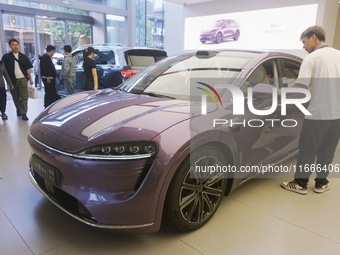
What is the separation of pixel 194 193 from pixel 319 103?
1388 mm

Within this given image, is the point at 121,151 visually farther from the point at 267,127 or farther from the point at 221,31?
the point at 221,31

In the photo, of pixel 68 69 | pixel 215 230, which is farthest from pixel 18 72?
pixel 215 230

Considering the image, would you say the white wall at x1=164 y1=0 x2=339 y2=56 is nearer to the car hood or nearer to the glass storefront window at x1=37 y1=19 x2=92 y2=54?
the glass storefront window at x1=37 y1=19 x2=92 y2=54

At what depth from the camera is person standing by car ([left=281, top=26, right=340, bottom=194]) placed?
2377 millimetres

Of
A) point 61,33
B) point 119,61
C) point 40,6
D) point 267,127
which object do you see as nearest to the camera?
point 267,127

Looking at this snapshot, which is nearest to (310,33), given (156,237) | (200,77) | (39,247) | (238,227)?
(200,77)

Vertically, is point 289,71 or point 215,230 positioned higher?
point 289,71

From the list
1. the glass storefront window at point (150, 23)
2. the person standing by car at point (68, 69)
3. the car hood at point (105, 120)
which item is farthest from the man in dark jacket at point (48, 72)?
the glass storefront window at point (150, 23)

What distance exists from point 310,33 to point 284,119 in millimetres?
771

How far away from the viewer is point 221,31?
973 cm

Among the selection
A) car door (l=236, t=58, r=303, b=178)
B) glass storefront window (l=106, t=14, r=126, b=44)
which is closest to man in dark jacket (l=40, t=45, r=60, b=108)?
car door (l=236, t=58, r=303, b=178)

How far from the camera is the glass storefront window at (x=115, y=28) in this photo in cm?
1095

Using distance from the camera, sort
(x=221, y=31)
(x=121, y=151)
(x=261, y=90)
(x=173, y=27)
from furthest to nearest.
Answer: (x=173, y=27) → (x=221, y=31) → (x=261, y=90) → (x=121, y=151)

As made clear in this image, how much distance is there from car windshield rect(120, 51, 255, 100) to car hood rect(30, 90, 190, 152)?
23cm
